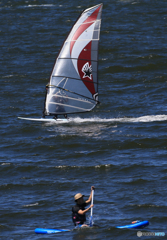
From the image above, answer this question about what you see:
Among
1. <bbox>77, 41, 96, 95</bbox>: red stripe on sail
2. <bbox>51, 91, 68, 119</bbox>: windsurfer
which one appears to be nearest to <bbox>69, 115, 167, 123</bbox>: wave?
<bbox>51, 91, 68, 119</bbox>: windsurfer

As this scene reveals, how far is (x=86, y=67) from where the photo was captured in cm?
3531

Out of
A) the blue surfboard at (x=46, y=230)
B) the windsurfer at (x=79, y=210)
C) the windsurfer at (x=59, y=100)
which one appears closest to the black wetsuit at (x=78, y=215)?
the windsurfer at (x=79, y=210)

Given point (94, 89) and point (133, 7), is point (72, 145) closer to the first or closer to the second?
point (94, 89)

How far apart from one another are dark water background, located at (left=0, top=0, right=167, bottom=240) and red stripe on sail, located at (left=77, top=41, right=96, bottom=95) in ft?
10.4

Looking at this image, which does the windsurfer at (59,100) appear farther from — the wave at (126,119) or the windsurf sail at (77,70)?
the wave at (126,119)

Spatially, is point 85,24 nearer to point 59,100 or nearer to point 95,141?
point 59,100

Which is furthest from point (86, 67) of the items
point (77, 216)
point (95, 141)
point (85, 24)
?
point (77, 216)

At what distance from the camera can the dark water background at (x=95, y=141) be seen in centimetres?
2227

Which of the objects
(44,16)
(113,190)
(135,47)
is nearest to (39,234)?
(113,190)

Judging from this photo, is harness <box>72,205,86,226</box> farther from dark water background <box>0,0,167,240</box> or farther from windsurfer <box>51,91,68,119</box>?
windsurfer <box>51,91,68,119</box>

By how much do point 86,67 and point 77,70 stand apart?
733 mm

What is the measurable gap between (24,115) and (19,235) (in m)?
19.6

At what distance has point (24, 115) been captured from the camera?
128 ft

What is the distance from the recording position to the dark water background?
22266mm
